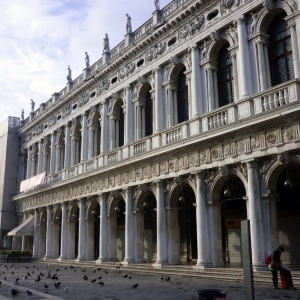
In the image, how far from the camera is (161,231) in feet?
60.5

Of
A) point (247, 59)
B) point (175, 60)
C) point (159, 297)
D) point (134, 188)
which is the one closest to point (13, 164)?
point (134, 188)

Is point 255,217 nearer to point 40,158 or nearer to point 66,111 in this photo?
point 66,111

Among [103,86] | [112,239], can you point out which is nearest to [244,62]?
[103,86]

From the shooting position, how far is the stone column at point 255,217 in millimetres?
13809

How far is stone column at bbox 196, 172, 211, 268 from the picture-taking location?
52.6 feet

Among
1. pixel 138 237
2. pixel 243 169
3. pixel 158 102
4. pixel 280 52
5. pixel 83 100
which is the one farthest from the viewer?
pixel 83 100

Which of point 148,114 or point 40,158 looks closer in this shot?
point 148,114

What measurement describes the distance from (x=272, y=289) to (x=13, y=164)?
32.2 metres

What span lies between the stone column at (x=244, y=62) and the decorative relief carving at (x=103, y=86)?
10692 millimetres

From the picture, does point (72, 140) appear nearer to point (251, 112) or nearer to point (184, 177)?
point (184, 177)

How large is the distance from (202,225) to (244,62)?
258 inches

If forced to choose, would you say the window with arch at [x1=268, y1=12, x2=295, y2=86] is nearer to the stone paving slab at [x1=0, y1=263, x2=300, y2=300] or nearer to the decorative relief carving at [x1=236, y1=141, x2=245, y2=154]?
the decorative relief carving at [x1=236, y1=141, x2=245, y2=154]

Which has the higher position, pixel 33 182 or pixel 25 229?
pixel 33 182

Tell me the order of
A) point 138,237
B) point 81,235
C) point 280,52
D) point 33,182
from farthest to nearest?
point 33,182 < point 81,235 < point 138,237 < point 280,52
